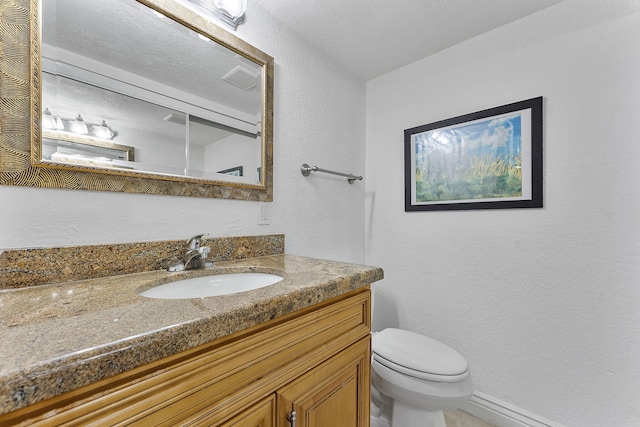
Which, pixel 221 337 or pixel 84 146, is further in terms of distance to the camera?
pixel 84 146

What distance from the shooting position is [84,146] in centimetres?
79

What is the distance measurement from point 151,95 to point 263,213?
0.62m

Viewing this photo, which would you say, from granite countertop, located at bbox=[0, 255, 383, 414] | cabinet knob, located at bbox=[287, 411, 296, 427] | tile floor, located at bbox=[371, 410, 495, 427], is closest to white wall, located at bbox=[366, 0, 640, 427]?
tile floor, located at bbox=[371, 410, 495, 427]

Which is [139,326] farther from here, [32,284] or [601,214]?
[601,214]

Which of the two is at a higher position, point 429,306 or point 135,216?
point 135,216

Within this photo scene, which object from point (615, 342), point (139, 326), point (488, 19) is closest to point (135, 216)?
point (139, 326)

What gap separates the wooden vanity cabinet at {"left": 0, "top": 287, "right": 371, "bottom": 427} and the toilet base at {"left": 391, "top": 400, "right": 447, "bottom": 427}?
34 cm

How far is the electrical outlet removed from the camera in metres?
1.24

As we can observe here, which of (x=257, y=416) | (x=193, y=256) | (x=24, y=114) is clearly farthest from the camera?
(x=193, y=256)

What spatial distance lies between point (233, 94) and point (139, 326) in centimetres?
103

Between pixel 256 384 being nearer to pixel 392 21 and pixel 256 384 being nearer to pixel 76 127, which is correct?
pixel 76 127

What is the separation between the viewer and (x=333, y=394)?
2.45 ft

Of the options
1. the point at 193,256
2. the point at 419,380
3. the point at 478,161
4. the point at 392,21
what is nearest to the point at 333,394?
the point at 419,380

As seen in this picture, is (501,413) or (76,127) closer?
(76,127)
